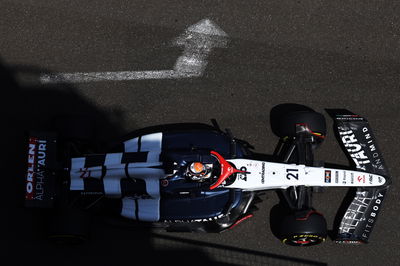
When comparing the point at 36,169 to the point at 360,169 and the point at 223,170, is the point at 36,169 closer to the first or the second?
the point at 223,170

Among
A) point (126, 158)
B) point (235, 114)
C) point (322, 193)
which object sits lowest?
point (322, 193)

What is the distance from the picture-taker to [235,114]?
19.1 ft

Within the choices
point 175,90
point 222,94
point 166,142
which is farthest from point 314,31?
point 166,142

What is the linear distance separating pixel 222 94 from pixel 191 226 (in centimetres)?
188

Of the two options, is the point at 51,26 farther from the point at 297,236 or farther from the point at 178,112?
the point at 297,236

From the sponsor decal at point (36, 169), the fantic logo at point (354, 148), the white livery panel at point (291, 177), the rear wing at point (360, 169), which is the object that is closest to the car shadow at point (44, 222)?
the sponsor decal at point (36, 169)

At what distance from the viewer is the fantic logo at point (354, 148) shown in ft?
17.8

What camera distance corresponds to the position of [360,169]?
5410 mm

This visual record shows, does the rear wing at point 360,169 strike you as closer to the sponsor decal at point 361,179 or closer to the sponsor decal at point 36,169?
Result: the sponsor decal at point 361,179

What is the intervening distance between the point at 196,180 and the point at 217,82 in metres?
1.76

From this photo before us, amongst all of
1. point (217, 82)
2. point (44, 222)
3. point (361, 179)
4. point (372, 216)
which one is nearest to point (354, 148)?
point (361, 179)

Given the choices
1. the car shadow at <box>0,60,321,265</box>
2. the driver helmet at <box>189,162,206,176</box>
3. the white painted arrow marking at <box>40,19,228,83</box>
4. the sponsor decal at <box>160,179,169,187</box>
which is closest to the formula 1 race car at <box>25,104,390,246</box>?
the sponsor decal at <box>160,179,169,187</box>

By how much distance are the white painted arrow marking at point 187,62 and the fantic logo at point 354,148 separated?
2.07m

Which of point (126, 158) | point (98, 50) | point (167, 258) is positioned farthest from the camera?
point (98, 50)
